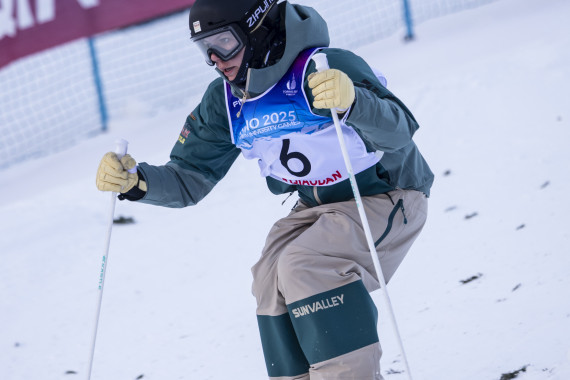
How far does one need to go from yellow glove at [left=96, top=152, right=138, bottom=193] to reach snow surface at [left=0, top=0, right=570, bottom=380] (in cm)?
54

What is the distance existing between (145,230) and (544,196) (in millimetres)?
2634

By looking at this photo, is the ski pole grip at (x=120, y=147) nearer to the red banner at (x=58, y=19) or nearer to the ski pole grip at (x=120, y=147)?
the ski pole grip at (x=120, y=147)

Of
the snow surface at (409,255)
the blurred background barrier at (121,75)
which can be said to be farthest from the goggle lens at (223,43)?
the blurred background barrier at (121,75)

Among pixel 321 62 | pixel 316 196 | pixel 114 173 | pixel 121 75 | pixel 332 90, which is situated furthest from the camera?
pixel 121 75

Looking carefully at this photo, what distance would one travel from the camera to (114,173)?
289cm

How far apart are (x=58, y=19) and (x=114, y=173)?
15.0ft

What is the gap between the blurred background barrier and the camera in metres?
8.13

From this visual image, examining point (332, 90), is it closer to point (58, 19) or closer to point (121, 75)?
point (58, 19)

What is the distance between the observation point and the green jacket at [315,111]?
104 inches

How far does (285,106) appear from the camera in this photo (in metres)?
2.82

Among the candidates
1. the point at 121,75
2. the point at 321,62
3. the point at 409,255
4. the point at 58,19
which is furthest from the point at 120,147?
the point at 121,75

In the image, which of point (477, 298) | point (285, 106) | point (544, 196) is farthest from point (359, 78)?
point (544, 196)

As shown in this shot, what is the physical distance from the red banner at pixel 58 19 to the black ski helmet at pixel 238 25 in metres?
4.42

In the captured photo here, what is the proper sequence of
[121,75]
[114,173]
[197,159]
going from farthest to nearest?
[121,75], [197,159], [114,173]
